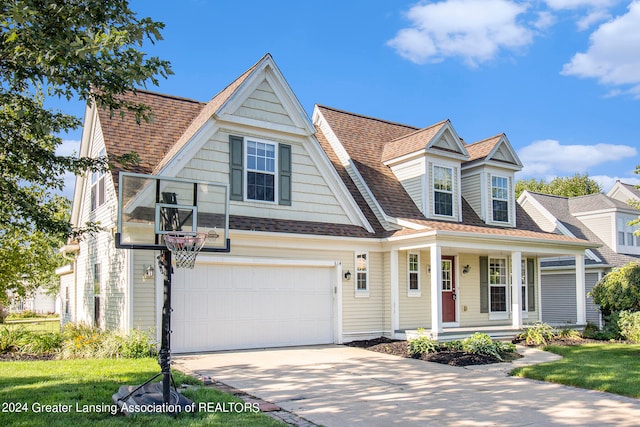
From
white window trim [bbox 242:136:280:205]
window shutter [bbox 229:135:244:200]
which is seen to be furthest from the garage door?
window shutter [bbox 229:135:244:200]

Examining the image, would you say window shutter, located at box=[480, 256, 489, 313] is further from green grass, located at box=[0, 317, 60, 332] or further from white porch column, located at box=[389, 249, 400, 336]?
green grass, located at box=[0, 317, 60, 332]

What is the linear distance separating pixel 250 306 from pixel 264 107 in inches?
203

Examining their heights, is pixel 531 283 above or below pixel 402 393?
above

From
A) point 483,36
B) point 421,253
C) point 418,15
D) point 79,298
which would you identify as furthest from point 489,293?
point 79,298

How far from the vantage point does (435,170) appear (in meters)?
17.2

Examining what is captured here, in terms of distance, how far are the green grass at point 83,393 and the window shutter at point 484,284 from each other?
1116cm

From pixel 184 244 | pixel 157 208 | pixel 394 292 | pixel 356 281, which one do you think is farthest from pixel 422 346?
pixel 157 208

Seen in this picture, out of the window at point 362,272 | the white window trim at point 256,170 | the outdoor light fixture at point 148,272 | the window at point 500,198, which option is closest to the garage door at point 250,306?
the outdoor light fixture at point 148,272

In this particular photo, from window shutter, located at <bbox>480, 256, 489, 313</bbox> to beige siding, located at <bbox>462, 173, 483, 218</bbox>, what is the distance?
1593mm

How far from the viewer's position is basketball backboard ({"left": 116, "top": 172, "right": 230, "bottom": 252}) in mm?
7398

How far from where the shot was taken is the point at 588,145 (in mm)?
62281

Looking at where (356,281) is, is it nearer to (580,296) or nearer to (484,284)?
(484,284)

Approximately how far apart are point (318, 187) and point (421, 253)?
394cm

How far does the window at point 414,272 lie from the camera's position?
16.2 meters
